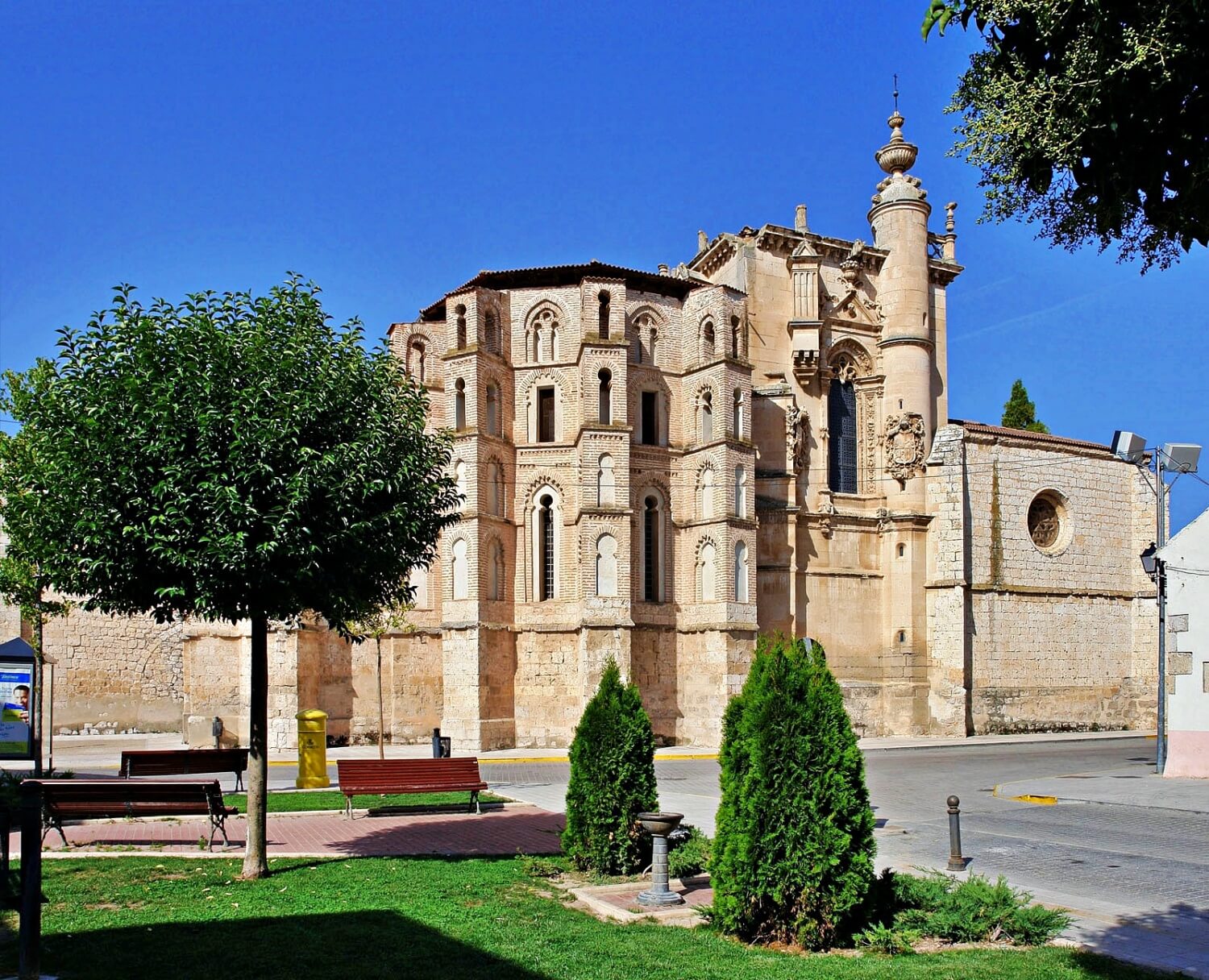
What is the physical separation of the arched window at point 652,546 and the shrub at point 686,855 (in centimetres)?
1980

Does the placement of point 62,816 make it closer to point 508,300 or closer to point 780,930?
point 780,930

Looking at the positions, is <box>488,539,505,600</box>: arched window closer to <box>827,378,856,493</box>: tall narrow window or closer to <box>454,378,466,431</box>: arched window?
<box>454,378,466,431</box>: arched window

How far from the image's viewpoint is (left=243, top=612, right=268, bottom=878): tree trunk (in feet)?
34.4

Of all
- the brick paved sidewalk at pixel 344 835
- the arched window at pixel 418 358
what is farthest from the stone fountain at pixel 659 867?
the arched window at pixel 418 358

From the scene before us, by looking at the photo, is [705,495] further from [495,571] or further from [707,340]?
[495,571]

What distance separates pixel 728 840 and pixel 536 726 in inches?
855

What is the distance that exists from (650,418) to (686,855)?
2234 centimetres

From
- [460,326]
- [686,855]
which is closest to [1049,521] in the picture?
[460,326]

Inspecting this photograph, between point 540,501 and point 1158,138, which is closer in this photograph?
point 1158,138

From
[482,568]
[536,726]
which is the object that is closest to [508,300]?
[482,568]

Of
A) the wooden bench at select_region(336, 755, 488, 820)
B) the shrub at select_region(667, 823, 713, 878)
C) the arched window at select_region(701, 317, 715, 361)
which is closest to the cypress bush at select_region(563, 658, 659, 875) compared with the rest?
the shrub at select_region(667, 823, 713, 878)

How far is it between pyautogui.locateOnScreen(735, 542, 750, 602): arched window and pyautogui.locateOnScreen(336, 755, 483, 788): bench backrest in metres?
15.8

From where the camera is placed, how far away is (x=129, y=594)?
1081 centimetres

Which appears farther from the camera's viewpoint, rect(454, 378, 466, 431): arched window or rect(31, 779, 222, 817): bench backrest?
rect(454, 378, 466, 431): arched window
